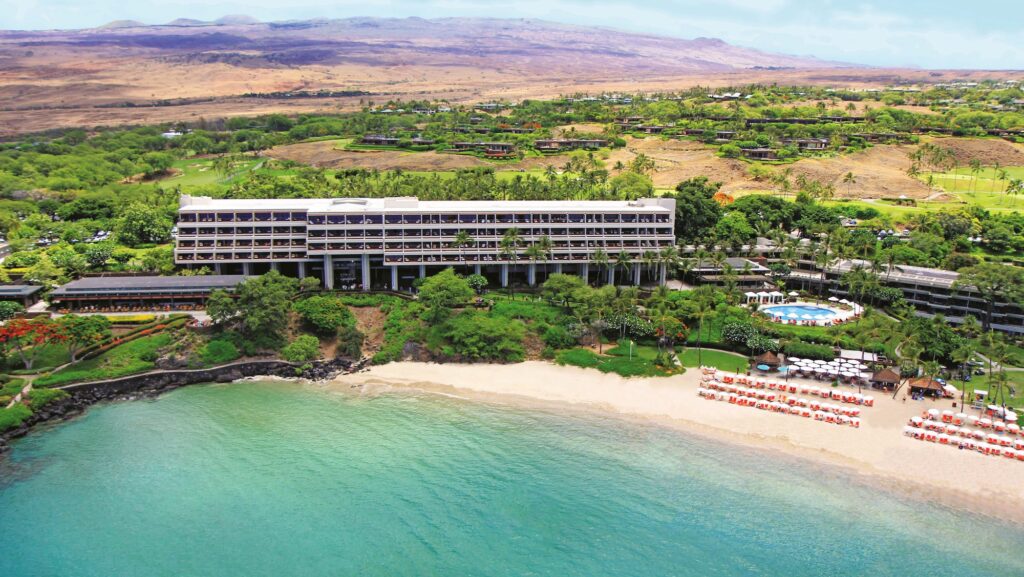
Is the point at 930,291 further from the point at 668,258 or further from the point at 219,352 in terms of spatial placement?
the point at 219,352

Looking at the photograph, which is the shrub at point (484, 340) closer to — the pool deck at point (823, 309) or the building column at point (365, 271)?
the building column at point (365, 271)

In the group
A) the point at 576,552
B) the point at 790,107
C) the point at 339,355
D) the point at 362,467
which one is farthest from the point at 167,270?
the point at 790,107

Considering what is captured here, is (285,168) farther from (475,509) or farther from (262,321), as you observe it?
(475,509)

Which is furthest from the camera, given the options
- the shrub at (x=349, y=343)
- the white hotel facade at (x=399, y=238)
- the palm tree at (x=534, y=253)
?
the white hotel facade at (x=399, y=238)

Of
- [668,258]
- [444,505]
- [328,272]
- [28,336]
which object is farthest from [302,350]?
[668,258]

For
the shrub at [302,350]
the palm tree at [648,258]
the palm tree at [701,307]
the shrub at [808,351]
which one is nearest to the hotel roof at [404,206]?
the palm tree at [648,258]
